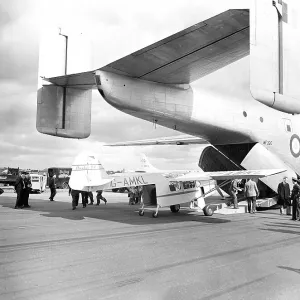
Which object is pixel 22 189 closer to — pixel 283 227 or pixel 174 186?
pixel 174 186

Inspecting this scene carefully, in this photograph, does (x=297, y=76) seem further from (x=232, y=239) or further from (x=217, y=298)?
(x=232, y=239)

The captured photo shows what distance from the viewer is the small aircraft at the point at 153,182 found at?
1415 centimetres

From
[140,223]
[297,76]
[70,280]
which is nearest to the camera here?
[70,280]

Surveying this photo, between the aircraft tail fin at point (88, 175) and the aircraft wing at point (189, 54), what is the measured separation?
475cm

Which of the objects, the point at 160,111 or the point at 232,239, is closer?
the point at 232,239

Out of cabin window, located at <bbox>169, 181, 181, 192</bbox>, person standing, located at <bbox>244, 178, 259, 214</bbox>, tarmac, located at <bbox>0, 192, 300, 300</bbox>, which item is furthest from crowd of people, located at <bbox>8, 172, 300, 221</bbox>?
tarmac, located at <bbox>0, 192, 300, 300</bbox>

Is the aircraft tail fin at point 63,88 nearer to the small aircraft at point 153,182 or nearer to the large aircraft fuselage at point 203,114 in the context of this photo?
the large aircraft fuselage at point 203,114

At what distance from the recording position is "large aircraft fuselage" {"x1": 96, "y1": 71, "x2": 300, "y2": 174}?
11859mm

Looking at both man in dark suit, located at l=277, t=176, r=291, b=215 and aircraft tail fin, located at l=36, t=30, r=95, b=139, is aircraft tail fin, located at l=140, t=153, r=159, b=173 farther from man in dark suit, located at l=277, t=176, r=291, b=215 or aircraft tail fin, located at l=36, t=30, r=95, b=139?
aircraft tail fin, located at l=36, t=30, r=95, b=139

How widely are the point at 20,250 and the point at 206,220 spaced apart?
7.87 meters

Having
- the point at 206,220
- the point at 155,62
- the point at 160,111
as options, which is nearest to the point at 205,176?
the point at 206,220

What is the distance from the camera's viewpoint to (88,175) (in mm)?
15797

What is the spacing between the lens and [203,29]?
28.2 feet

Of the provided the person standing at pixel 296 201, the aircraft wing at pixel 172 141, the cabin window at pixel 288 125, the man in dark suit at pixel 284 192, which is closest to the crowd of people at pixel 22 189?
the aircraft wing at pixel 172 141
